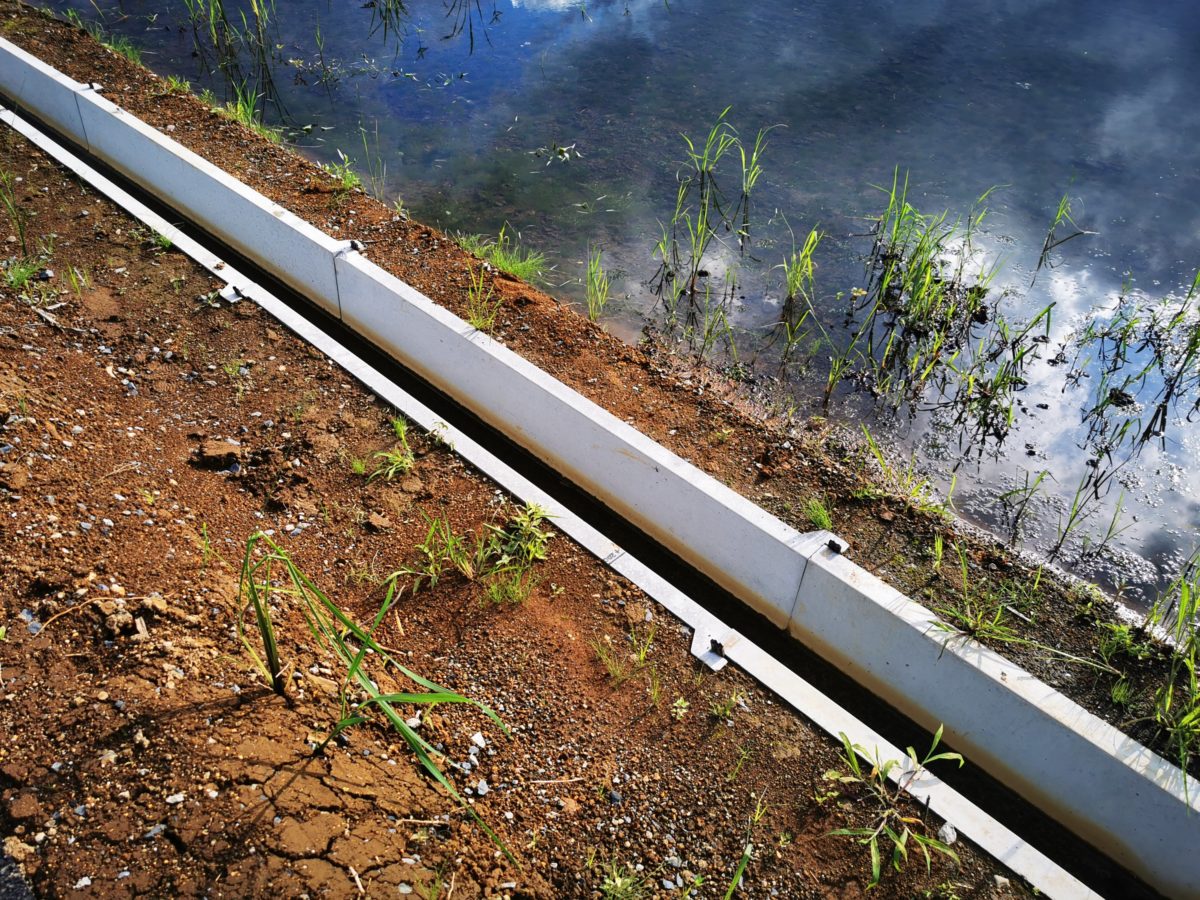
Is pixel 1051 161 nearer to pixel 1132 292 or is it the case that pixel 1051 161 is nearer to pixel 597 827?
pixel 1132 292

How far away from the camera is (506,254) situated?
4.78 metres

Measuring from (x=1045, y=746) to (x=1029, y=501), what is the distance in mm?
1310

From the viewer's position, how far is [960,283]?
4594 millimetres

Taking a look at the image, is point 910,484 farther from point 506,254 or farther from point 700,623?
point 506,254

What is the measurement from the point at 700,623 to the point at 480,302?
1.93 metres

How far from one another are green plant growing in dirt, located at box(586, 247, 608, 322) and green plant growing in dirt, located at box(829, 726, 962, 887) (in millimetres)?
2373

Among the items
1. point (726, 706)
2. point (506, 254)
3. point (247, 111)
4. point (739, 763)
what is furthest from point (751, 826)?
point (247, 111)

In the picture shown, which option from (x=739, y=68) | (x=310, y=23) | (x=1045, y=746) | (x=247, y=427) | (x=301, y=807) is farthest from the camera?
(x=310, y=23)

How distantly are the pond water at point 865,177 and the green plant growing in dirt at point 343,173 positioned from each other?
133 millimetres

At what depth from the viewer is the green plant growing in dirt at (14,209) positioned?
4148mm

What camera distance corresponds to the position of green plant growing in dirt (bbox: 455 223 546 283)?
4.43 meters

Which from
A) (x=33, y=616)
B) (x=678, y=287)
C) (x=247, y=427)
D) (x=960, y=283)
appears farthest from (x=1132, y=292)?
(x=33, y=616)

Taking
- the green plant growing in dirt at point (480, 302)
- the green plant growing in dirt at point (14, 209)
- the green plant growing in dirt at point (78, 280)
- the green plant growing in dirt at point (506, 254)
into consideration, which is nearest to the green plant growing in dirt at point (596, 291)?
the green plant growing in dirt at point (506, 254)

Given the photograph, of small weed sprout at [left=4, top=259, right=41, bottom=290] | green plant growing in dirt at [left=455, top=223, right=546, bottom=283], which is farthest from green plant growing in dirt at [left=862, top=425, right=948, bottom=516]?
small weed sprout at [left=4, top=259, right=41, bottom=290]
